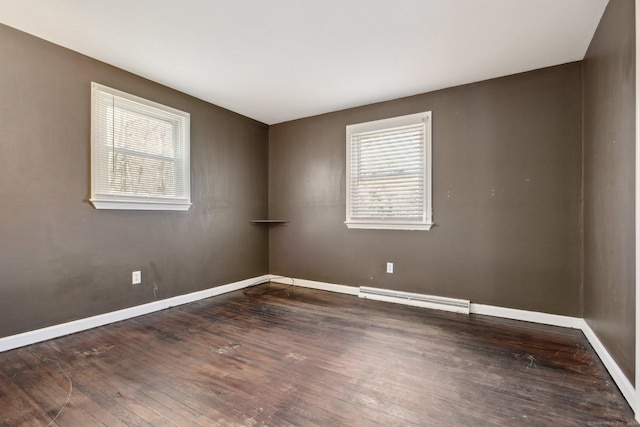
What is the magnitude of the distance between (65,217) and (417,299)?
3.57 meters

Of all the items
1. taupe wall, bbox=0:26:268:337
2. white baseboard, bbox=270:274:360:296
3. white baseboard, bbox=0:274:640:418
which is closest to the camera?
white baseboard, bbox=0:274:640:418

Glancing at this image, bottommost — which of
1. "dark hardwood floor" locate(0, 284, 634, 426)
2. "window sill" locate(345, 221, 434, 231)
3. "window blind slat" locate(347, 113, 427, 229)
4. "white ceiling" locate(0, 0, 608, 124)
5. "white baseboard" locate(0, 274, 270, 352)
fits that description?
"dark hardwood floor" locate(0, 284, 634, 426)

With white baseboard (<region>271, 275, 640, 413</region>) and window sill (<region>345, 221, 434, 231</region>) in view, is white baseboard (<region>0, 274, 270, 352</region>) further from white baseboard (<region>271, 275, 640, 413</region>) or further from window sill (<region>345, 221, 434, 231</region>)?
window sill (<region>345, 221, 434, 231</region>)

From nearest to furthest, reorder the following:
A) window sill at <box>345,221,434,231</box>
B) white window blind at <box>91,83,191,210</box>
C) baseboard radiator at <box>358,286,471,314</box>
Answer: white window blind at <box>91,83,191,210</box> < baseboard radiator at <box>358,286,471,314</box> < window sill at <box>345,221,434,231</box>

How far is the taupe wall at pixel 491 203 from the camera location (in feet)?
9.37

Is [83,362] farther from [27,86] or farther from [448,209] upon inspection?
[448,209]

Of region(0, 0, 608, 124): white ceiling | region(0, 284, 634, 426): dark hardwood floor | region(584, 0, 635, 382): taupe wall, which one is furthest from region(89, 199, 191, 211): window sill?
region(584, 0, 635, 382): taupe wall

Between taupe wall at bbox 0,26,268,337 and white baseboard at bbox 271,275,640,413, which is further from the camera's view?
taupe wall at bbox 0,26,268,337

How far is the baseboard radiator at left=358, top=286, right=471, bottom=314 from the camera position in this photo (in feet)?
10.7

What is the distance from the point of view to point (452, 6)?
6.84ft

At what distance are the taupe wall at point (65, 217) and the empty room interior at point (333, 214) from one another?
0.02 meters

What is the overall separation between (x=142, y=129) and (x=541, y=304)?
4353 mm

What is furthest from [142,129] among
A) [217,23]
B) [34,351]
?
[34,351]

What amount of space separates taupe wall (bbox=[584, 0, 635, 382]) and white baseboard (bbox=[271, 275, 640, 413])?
0.07 meters
